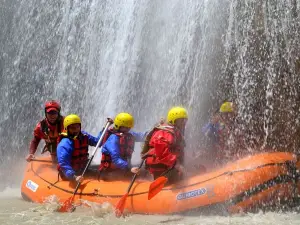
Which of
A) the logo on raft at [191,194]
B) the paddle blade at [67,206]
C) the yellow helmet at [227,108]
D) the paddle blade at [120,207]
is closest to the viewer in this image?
the logo on raft at [191,194]

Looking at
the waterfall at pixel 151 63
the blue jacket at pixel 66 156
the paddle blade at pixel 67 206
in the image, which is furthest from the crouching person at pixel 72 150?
the waterfall at pixel 151 63

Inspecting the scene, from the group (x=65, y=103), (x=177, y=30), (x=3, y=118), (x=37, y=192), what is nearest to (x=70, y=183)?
(x=37, y=192)

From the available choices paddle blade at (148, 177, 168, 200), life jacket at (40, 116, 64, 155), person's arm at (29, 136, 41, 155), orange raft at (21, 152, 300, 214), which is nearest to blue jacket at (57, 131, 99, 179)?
orange raft at (21, 152, 300, 214)

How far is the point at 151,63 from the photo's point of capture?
1253 centimetres

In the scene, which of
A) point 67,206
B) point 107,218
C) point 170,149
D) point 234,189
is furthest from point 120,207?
point 234,189

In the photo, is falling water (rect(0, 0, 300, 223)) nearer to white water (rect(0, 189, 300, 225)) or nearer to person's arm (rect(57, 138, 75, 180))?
white water (rect(0, 189, 300, 225))

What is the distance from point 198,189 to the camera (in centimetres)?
644

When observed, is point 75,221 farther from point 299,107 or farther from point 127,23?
point 127,23

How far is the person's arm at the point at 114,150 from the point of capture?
7.76 m

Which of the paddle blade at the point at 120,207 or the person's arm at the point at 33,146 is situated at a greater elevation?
the person's arm at the point at 33,146

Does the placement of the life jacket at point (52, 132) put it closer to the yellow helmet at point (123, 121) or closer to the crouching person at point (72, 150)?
the crouching person at point (72, 150)

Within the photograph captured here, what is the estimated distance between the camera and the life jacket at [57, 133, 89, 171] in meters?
8.24

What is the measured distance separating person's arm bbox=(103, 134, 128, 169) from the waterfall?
2.72 metres

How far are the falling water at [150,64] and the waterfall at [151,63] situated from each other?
0.02 m
